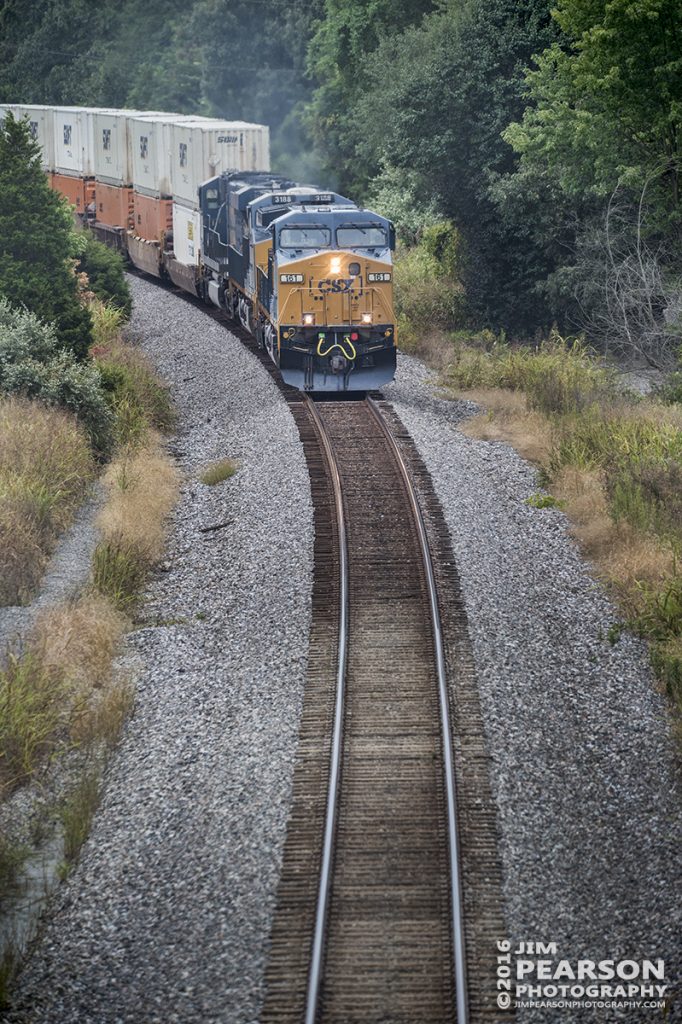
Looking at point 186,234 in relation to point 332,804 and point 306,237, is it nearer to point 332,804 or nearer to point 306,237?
point 306,237

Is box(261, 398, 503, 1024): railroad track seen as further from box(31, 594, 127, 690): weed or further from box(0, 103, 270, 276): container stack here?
box(0, 103, 270, 276): container stack

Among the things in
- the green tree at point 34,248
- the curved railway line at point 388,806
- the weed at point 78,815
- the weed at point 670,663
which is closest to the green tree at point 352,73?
the green tree at point 34,248

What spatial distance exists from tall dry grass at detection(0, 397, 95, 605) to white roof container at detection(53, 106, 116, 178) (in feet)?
73.2

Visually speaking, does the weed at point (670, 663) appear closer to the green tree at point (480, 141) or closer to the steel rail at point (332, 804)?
the steel rail at point (332, 804)

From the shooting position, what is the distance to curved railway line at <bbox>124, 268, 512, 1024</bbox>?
27.4ft

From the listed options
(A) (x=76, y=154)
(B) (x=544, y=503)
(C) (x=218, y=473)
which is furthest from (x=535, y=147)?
(A) (x=76, y=154)

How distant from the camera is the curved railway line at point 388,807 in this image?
27.4ft

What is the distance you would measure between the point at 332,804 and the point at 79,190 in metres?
35.7

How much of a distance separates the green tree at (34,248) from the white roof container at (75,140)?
15051 millimetres

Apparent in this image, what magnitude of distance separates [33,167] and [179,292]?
1042 cm

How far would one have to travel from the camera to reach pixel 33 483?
18156 mm

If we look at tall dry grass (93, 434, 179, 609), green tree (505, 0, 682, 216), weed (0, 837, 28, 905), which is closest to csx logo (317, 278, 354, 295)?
tall dry grass (93, 434, 179, 609)

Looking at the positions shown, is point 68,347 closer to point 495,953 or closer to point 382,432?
point 382,432

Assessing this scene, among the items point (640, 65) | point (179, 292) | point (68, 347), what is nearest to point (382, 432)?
point (68, 347)
